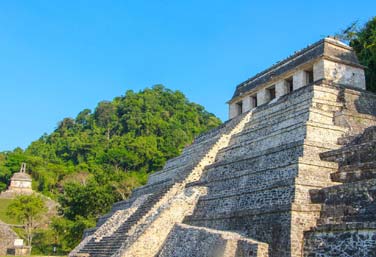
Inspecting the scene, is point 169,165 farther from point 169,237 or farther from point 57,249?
point 57,249

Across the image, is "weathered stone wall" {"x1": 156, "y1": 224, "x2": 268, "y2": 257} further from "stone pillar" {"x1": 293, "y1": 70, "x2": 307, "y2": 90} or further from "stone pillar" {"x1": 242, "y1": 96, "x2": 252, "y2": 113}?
"stone pillar" {"x1": 242, "y1": 96, "x2": 252, "y2": 113}

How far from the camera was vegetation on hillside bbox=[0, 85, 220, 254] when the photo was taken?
54656 mm

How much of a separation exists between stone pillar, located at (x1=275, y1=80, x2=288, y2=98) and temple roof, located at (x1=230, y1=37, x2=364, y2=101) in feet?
1.39

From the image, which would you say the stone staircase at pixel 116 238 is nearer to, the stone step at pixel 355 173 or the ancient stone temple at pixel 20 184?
the stone step at pixel 355 173

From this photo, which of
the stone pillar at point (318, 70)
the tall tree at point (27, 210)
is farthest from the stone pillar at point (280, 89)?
the tall tree at point (27, 210)

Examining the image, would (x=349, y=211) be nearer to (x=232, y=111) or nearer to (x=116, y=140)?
(x=232, y=111)

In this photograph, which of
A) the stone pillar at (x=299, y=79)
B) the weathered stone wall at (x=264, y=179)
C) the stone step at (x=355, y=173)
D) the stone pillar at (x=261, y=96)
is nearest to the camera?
the stone step at (x=355, y=173)

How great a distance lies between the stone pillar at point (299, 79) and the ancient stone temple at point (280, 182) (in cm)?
4

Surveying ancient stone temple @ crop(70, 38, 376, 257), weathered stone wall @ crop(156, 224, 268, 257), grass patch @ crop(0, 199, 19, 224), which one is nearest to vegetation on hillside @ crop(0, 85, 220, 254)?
grass patch @ crop(0, 199, 19, 224)

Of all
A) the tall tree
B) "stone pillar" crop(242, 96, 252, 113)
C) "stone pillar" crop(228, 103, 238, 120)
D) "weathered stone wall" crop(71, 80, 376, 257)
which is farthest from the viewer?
the tall tree

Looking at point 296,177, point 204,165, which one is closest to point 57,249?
point 204,165

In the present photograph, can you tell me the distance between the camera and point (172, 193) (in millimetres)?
15992

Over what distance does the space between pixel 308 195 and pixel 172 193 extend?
6272 millimetres

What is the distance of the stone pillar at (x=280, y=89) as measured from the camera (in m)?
18.8
